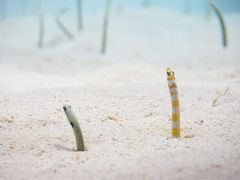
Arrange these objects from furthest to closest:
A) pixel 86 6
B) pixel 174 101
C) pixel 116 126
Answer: pixel 86 6 → pixel 116 126 → pixel 174 101

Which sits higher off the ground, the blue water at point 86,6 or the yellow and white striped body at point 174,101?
the blue water at point 86,6

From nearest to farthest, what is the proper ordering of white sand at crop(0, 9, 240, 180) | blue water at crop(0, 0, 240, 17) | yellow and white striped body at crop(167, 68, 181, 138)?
white sand at crop(0, 9, 240, 180), yellow and white striped body at crop(167, 68, 181, 138), blue water at crop(0, 0, 240, 17)

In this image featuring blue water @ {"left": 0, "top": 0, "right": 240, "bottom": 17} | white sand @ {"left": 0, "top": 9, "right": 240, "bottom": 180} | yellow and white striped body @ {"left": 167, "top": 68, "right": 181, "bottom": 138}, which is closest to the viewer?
white sand @ {"left": 0, "top": 9, "right": 240, "bottom": 180}

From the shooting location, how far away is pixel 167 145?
4.08 m

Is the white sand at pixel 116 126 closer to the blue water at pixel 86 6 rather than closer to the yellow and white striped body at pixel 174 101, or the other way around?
the yellow and white striped body at pixel 174 101

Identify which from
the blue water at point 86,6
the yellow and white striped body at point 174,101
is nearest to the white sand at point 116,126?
the yellow and white striped body at point 174,101

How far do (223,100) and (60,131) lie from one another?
10.9 ft

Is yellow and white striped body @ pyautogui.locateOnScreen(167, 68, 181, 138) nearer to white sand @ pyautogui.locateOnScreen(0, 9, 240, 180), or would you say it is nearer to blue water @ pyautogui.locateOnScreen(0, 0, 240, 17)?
white sand @ pyautogui.locateOnScreen(0, 9, 240, 180)

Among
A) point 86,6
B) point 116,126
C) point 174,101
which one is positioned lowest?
point 116,126

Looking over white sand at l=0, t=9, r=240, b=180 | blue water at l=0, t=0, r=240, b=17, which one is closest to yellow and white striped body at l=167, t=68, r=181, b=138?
white sand at l=0, t=9, r=240, b=180

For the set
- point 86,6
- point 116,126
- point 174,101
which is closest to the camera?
point 174,101

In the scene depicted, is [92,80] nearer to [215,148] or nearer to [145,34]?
[215,148]

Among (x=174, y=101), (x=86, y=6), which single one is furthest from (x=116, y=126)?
(x=86, y=6)

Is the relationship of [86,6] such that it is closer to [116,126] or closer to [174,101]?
[116,126]
